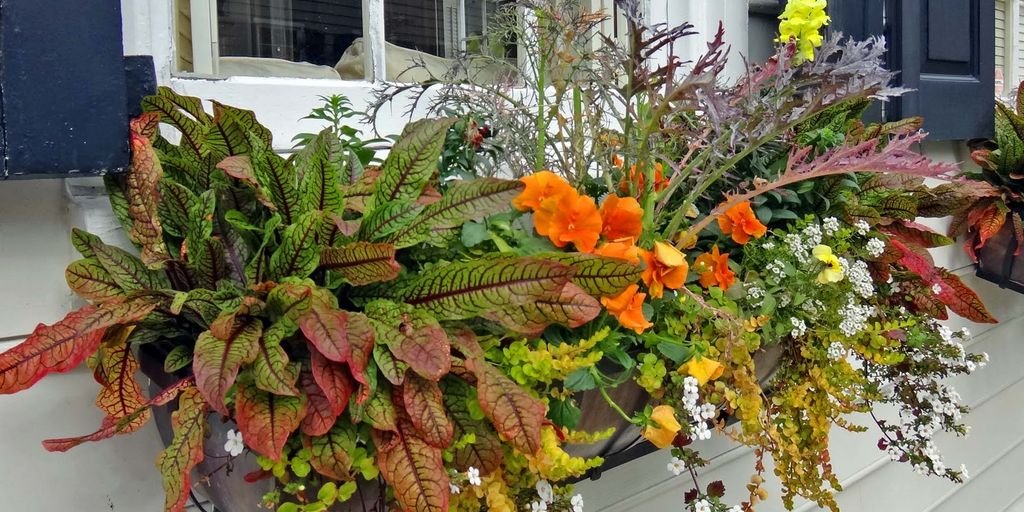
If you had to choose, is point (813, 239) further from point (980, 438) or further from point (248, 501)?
point (980, 438)

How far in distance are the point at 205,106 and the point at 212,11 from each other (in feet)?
0.52

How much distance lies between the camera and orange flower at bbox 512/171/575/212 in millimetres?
796

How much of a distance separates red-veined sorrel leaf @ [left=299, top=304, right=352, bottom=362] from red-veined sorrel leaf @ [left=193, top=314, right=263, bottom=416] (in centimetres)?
5

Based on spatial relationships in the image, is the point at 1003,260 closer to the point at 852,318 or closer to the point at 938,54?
the point at 938,54

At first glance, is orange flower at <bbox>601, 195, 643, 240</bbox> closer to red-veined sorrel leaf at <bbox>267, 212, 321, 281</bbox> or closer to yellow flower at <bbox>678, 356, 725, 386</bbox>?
yellow flower at <bbox>678, 356, 725, 386</bbox>

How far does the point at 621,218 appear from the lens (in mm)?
830

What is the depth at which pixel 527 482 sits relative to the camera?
0.76 meters

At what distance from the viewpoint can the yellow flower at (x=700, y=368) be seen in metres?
0.81

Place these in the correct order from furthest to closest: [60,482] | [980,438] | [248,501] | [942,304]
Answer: [980,438] < [942,304] < [60,482] < [248,501]

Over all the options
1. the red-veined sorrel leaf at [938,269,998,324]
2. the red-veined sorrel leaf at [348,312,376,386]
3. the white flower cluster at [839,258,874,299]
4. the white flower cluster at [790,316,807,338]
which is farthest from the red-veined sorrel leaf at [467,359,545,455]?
the red-veined sorrel leaf at [938,269,998,324]

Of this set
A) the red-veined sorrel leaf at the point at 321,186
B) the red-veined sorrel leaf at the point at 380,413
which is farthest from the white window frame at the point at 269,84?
the red-veined sorrel leaf at the point at 380,413

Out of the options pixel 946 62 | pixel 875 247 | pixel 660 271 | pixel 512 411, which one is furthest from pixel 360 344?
pixel 946 62

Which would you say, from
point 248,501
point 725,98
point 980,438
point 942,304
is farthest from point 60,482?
point 980,438

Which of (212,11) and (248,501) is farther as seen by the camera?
(212,11)
